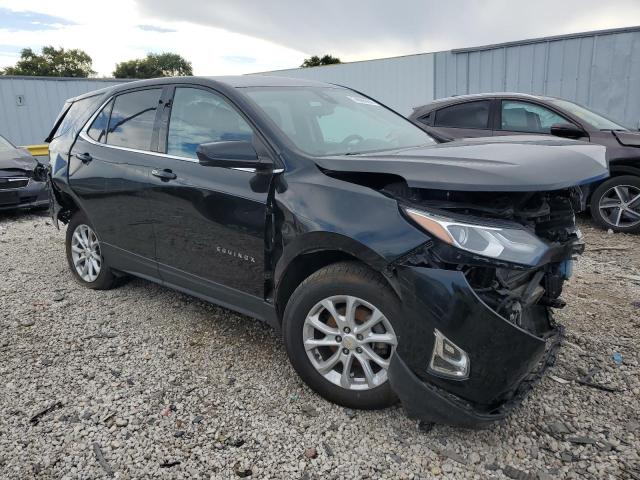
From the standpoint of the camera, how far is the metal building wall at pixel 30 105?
14.1 meters

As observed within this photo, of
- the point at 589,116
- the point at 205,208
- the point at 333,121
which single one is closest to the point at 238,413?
the point at 205,208

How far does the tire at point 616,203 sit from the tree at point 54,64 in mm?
62632

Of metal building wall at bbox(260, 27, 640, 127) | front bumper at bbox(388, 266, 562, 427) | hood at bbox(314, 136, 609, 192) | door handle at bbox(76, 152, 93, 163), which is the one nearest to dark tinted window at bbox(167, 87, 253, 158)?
hood at bbox(314, 136, 609, 192)

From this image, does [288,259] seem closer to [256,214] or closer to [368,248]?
[256,214]

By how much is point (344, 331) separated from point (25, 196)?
7.44 metres

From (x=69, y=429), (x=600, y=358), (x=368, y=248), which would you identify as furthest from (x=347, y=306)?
(x=600, y=358)

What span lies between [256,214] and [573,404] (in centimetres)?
196

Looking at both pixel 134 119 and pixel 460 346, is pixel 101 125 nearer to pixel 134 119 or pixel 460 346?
pixel 134 119

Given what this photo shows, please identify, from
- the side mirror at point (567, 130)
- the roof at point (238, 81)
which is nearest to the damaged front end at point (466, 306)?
the roof at point (238, 81)

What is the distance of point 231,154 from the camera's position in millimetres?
2527

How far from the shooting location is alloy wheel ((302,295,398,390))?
231cm

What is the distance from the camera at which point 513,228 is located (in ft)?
6.81

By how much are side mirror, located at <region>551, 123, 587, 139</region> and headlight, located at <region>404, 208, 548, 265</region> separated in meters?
4.27

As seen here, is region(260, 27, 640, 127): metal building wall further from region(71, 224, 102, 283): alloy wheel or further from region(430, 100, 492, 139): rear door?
region(71, 224, 102, 283): alloy wheel
